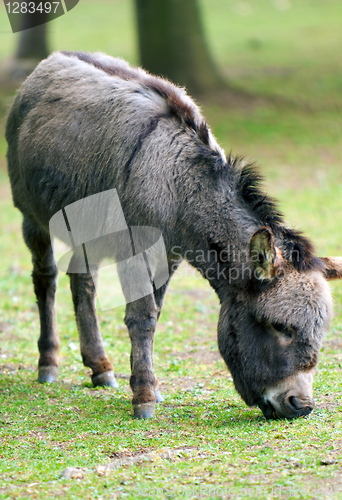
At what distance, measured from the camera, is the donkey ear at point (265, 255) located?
12.7 ft

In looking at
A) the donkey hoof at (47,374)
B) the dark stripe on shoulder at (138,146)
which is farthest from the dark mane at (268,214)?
the donkey hoof at (47,374)

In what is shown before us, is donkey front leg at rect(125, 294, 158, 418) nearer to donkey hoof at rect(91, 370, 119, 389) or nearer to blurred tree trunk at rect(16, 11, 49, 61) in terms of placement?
donkey hoof at rect(91, 370, 119, 389)

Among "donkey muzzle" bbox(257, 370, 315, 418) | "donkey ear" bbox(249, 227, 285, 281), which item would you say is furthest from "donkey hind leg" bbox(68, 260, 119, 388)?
"donkey ear" bbox(249, 227, 285, 281)

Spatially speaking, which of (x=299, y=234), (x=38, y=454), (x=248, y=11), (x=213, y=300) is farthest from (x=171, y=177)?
(x=248, y=11)

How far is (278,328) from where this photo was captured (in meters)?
4.06

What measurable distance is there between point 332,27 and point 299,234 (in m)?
24.3

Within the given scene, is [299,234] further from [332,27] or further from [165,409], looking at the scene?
[332,27]

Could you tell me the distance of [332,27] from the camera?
2558cm

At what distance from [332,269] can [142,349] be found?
1.61 metres

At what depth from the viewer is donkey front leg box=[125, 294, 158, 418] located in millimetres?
4547

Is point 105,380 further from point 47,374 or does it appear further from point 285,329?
point 285,329

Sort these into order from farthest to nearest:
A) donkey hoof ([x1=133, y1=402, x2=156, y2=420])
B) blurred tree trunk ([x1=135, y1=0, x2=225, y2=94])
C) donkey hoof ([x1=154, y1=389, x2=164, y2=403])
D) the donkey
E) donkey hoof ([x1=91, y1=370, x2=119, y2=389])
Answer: blurred tree trunk ([x1=135, y1=0, x2=225, y2=94]) → donkey hoof ([x1=91, y1=370, x2=119, y2=389]) → donkey hoof ([x1=154, y1=389, x2=164, y2=403]) → donkey hoof ([x1=133, y1=402, x2=156, y2=420]) → the donkey

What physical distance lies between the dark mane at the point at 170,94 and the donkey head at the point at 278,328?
1.18 meters

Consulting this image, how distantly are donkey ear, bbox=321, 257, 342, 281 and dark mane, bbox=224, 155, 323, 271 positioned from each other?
4.9 inches
